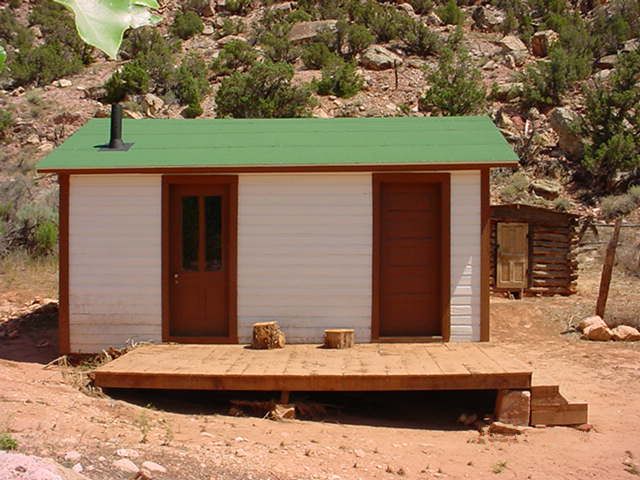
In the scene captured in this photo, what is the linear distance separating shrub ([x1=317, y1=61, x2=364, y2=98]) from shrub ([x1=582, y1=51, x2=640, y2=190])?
891 cm

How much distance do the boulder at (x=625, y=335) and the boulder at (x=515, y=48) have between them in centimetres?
2468

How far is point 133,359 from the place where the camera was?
27.6 ft

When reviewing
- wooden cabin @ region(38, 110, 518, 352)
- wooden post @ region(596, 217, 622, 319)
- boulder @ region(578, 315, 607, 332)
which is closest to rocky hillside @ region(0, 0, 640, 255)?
wooden cabin @ region(38, 110, 518, 352)

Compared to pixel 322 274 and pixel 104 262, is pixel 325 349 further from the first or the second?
pixel 104 262

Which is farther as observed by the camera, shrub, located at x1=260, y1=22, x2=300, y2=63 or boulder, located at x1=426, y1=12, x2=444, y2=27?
boulder, located at x1=426, y1=12, x2=444, y2=27

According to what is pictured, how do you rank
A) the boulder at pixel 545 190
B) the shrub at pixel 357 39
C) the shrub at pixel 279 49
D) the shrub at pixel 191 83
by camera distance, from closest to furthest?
1. the boulder at pixel 545 190
2. the shrub at pixel 191 83
3. the shrub at pixel 279 49
4. the shrub at pixel 357 39

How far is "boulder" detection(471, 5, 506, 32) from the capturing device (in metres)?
38.0

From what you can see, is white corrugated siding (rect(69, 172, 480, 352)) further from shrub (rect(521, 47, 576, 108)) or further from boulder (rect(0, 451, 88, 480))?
shrub (rect(521, 47, 576, 108))

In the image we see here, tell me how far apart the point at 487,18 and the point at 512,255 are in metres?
24.6

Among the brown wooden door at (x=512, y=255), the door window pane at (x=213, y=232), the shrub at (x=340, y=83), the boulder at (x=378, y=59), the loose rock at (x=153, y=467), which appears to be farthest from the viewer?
the boulder at (x=378, y=59)

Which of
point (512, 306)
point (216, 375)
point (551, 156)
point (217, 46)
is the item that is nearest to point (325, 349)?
point (216, 375)

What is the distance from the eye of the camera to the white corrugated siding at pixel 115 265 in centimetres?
961

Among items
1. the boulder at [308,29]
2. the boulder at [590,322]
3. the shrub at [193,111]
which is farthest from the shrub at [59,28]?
the boulder at [590,322]

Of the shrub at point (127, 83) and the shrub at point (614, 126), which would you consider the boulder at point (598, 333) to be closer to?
the shrub at point (614, 126)
